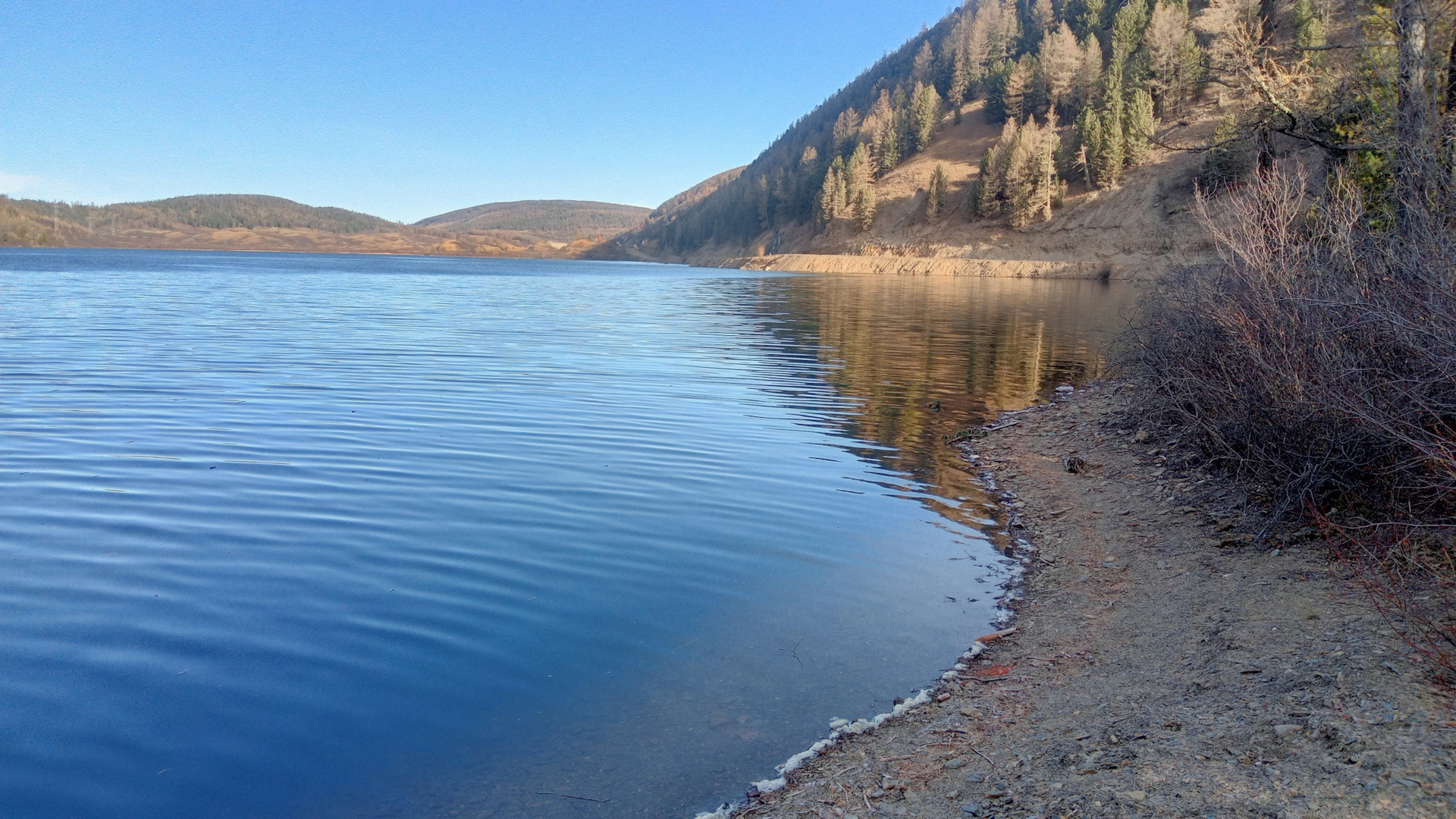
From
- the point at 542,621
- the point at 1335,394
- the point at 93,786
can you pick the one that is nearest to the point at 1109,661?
the point at 1335,394

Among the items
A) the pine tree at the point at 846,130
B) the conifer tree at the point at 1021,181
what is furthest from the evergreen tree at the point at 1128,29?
the pine tree at the point at 846,130

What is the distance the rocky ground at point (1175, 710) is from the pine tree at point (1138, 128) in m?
88.2

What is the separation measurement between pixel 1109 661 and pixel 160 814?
5560 mm

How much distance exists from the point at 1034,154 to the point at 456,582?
92.3m

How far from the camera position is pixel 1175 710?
482 centimetres

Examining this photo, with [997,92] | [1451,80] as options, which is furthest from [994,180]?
[1451,80]

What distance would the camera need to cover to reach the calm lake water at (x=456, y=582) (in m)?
4.81

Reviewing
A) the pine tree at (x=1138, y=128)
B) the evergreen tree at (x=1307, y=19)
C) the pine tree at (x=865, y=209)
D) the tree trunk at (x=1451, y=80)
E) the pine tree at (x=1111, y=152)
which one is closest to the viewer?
the tree trunk at (x=1451, y=80)

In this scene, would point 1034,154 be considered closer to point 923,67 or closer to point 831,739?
point 923,67

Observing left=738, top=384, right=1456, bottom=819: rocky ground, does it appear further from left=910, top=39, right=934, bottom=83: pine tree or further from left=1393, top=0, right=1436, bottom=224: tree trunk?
left=910, top=39, right=934, bottom=83: pine tree

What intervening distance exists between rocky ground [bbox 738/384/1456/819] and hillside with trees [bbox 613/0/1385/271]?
52048 mm

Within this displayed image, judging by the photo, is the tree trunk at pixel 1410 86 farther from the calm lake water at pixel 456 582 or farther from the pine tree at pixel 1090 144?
the pine tree at pixel 1090 144

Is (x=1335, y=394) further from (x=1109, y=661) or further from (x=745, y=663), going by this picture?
(x=745, y=663)

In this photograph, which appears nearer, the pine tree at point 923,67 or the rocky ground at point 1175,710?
the rocky ground at point 1175,710
